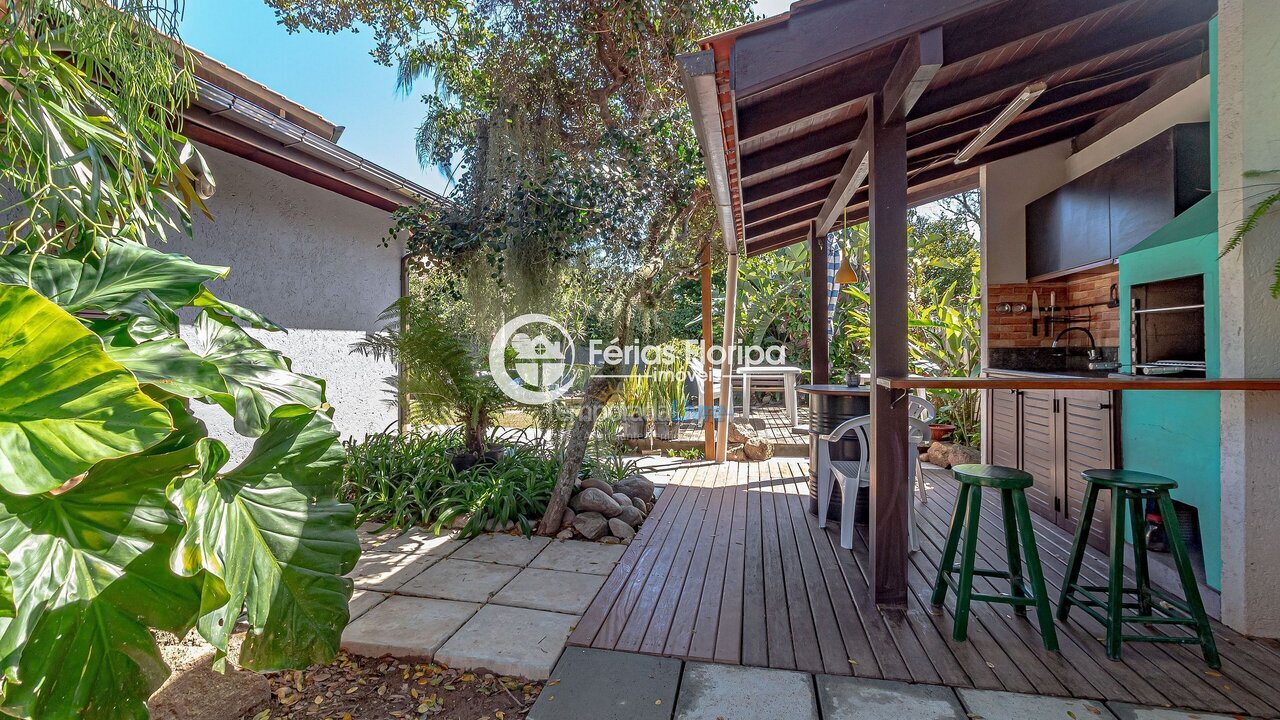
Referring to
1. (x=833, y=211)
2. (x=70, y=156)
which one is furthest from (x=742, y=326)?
(x=70, y=156)

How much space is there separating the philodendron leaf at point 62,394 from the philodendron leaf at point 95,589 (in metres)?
0.18

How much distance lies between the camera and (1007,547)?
220 centimetres

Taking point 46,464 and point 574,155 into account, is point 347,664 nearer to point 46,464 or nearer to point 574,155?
point 46,464

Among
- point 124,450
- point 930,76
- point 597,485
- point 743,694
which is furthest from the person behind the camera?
point 597,485

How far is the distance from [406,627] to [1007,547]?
7.63 feet

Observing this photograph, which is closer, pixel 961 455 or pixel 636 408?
pixel 961 455

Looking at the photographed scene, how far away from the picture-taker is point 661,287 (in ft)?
16.5

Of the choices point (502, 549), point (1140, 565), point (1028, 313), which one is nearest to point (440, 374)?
point (502, 549)

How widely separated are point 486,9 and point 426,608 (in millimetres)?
4396

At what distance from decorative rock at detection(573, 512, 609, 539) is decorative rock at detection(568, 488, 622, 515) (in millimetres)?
53

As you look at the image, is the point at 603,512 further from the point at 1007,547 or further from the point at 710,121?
the point at 710,121

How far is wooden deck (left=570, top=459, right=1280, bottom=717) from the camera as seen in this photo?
5.95 feet

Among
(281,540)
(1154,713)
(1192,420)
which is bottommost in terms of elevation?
(1154,713)

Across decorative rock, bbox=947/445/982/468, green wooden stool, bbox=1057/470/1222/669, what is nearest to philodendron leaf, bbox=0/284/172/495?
green wooden stool, bbox=1057/470/1222/669
